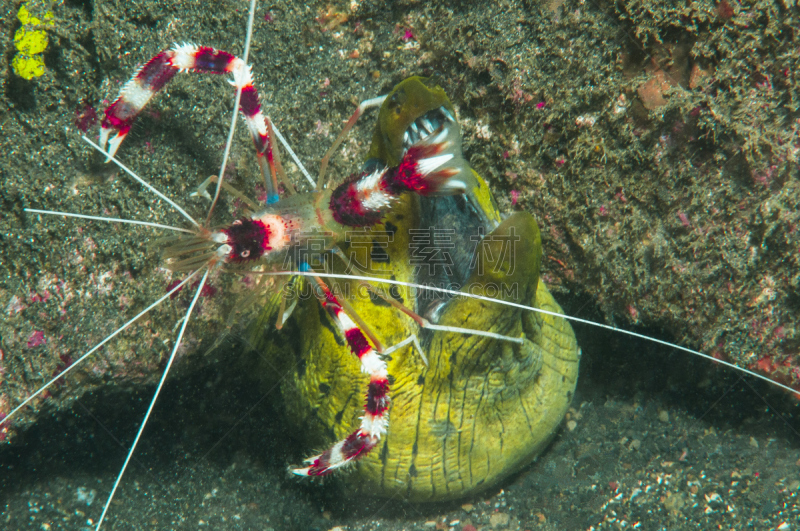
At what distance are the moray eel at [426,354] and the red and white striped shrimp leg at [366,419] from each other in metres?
0.17

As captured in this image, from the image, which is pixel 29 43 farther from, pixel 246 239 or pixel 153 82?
pixel 246 239

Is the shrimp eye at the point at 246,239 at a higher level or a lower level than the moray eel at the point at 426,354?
higher

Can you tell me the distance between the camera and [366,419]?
2242 millimetres

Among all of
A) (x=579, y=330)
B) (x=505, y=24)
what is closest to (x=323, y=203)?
(x=505, y=24)

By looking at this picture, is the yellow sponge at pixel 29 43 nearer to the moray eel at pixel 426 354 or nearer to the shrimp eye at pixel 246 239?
the shrimp eye at pixel 246 239

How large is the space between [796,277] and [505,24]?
2093 mm

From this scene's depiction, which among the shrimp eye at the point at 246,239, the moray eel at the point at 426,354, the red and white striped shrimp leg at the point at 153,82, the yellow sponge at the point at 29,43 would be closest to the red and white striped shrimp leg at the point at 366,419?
the moray eel at the point at 426,354

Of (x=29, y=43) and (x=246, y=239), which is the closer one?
(x=246, y=239)

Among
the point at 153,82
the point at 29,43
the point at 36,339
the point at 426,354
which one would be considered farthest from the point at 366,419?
the point at 29,43

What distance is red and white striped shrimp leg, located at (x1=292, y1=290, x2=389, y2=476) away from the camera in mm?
2209

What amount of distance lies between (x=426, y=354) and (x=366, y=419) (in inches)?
18.4

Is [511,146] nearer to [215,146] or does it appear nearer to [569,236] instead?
[569,236]

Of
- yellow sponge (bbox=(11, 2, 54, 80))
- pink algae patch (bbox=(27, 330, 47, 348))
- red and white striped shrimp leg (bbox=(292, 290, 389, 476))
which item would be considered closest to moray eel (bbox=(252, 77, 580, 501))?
red and white striped shrimp leg (bbox=(292, 290, 389, 476))

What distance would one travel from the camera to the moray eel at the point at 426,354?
238 centimetres
